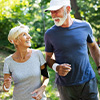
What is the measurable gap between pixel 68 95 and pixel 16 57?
3.04ft

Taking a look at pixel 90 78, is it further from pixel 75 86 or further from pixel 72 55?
pixel 72 55

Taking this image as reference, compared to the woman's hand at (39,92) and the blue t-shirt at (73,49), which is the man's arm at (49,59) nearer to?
the blue t-shirt at (73,49)

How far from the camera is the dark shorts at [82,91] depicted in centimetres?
237

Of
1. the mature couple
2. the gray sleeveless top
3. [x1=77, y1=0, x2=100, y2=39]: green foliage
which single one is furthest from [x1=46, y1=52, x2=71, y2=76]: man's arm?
[x1=77, y1=0, x2=100, y2=39]: green foliage

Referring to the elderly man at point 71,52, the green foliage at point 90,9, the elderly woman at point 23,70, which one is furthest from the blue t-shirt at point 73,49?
the green foliage at point 90,9

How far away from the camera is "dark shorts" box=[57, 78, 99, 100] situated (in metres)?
2.37

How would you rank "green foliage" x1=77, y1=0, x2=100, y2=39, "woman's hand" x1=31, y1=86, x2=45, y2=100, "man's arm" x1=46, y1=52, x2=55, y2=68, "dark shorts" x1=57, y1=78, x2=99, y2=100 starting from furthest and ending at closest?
"green foliage" x1=77, y1=0, x2=100, y2=39 < "man's arm" x1=46, y1=52, x2=55, y2=68 < "dark shorts" x1=57, y1=78, x2=99, y2=100 < "woman's hand" x1=31, y1=86, x2=45, y2=100

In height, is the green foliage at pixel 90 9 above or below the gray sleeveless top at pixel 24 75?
below

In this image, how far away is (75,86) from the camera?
7.71 feet

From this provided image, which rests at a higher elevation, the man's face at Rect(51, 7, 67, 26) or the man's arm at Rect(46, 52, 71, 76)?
the man's face at Rect(51, 7, 67, 26)

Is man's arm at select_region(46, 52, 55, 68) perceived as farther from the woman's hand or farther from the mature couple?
the woman's hand

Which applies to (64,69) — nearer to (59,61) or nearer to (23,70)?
(59,61)

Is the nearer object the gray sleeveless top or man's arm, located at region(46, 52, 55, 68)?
the gray sleeveless top

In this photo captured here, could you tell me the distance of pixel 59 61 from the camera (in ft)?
7.87
